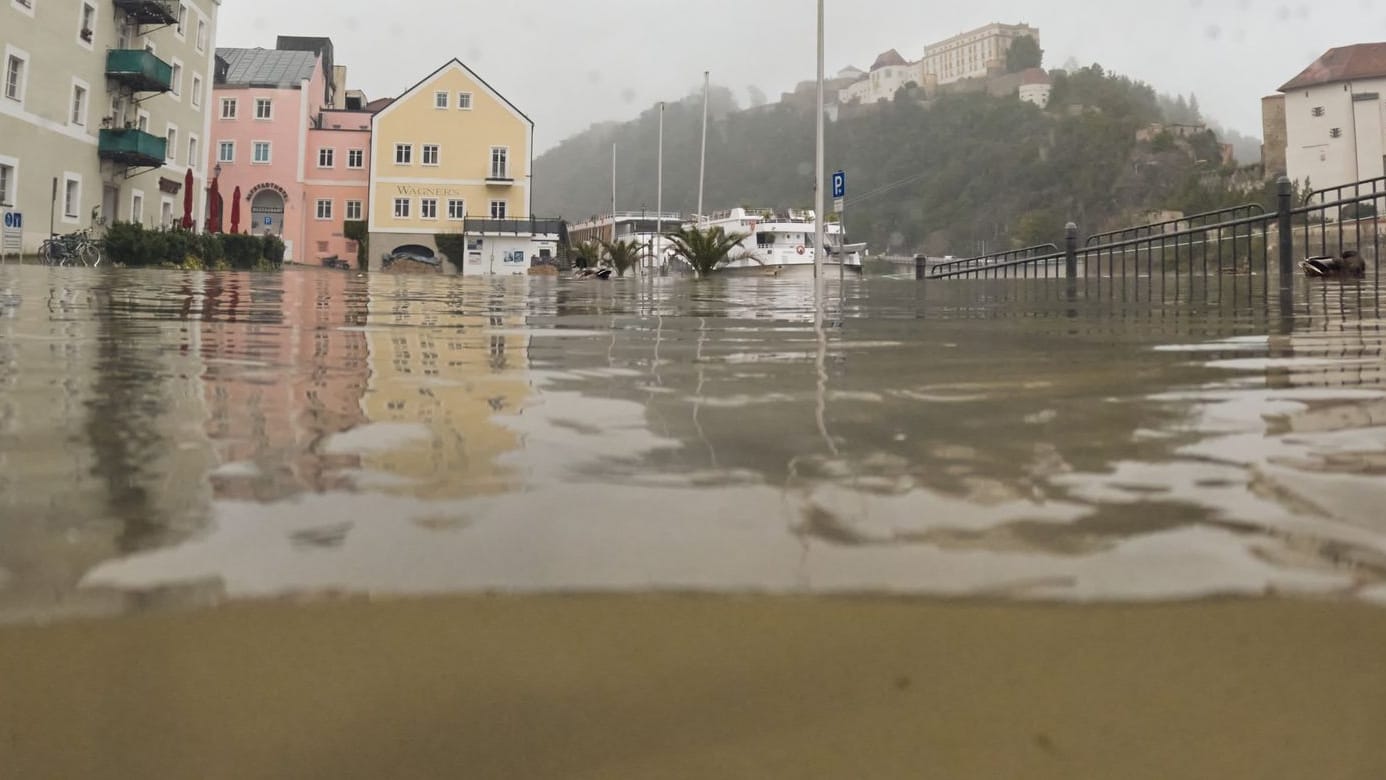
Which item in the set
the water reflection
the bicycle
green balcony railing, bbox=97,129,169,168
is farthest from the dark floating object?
green balcony railing, bbox=97,129,169,168

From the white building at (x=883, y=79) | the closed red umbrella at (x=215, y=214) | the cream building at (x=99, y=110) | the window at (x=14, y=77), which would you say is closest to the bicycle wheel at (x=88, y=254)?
the cream building at (x=99, y=110)

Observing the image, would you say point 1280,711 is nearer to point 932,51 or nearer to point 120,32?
point 120,32

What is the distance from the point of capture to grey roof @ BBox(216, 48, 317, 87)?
165 feet

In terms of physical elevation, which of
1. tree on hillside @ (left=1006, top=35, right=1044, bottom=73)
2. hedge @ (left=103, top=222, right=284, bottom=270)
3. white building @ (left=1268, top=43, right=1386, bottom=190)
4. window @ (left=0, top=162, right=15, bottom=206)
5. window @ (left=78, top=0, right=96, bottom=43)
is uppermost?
tree on hillside @ (left=1006, top=35, right=1044, bottom=73)

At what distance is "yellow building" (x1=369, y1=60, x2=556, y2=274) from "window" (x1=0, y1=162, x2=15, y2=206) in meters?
24.3

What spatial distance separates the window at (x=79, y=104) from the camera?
88.0 ft

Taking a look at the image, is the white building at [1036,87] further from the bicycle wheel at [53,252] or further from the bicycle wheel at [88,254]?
the bicycle wheel at [53,252]

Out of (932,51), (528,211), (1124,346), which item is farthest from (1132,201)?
(1124,346)

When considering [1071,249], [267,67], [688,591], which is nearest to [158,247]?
[1071,249]

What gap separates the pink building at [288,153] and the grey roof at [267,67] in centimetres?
5

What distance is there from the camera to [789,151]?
10262 cm

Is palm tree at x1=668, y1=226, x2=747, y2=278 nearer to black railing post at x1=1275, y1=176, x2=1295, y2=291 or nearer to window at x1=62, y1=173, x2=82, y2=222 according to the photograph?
black railing post at x1=1275, y1=176, x2=1295, y2=291

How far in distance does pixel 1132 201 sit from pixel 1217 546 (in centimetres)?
8905

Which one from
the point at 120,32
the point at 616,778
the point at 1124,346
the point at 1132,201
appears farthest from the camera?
the point at 1132,201
